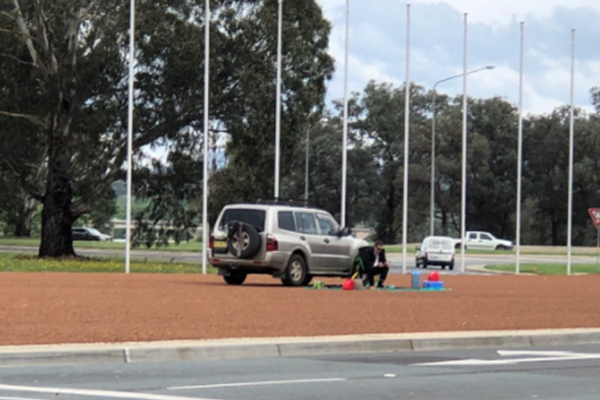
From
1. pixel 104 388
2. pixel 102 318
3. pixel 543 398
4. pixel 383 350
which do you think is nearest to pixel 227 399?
pixel 104 388

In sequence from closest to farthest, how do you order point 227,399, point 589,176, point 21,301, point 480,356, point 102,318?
Answer: 1. point 227,399
2. point 480,356
3. point 102,318
4. point 21,301
5. point 589,176

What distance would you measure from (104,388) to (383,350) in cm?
520

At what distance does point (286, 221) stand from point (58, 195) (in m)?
19.9

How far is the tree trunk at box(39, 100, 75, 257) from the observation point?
47.9 m

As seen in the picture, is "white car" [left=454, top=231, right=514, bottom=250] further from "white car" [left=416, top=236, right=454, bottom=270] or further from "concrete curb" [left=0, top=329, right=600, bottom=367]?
"concrete curb" [left=0, top=329, right=600, bottom=367]

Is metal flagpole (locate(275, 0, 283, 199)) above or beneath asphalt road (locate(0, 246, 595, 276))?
above

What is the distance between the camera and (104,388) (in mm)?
11648

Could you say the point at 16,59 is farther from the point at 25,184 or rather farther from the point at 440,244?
the point at 440,244

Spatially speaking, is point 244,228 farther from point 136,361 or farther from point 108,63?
point 108,63

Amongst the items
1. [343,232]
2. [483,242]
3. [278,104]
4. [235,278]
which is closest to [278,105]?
[278,104]

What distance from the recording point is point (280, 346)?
15266 mm

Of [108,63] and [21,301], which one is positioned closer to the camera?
[21,301]

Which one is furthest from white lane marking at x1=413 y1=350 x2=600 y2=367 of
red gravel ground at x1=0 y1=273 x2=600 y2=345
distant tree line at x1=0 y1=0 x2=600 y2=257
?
distant tree line at x1=0 y1=0 x2=600 y2=257

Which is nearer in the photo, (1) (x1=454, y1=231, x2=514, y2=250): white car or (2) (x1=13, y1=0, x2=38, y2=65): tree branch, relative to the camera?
(2) (x1=13, y1=0, x2=38, y2=65): tree branch
